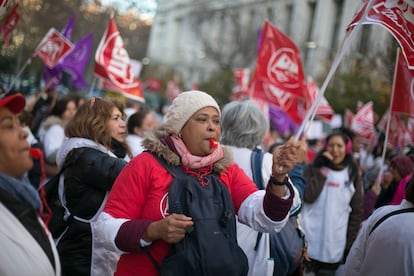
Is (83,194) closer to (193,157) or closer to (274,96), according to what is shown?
(193,157)

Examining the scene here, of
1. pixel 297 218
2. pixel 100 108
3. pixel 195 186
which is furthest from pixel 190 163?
pixel 297 218

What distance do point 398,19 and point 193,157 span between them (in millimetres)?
1733

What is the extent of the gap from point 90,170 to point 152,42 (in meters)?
72.0

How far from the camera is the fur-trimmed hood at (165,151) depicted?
9.51 ft

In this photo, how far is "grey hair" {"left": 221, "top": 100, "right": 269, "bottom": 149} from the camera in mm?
4086

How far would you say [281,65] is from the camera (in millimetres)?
8219

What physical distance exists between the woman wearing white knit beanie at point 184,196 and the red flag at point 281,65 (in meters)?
5.23

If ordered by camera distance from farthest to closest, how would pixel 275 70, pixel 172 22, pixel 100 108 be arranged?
pixel 172 22 < pixel 275 70 < pixel 100 108

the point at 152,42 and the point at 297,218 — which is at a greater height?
the point at 152,42

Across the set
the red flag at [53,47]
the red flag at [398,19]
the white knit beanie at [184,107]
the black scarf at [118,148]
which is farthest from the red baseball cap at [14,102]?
the red flag at [53,47]

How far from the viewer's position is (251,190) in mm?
3094

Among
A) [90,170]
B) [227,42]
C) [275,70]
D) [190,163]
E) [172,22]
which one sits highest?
[172,22]

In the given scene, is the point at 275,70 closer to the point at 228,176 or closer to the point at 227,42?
the point at 228,176

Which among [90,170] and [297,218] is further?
[297,218]
